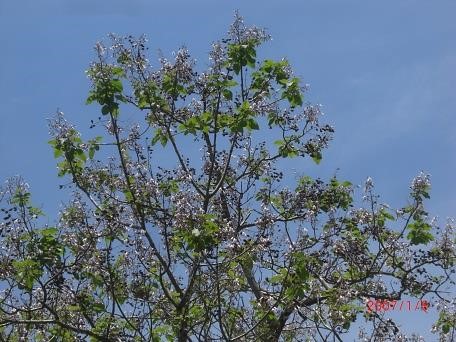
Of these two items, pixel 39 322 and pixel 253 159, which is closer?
pixel 39 322

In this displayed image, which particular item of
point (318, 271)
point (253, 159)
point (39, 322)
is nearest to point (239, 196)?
point (253, 159)

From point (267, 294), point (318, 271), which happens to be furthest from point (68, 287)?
point (318, 271)

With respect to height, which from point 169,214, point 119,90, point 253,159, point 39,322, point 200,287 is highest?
point 253,159

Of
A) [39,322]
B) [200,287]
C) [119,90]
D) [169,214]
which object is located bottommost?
[39,322]

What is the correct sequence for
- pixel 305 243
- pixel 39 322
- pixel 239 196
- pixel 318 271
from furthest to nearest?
1. pixel 239 196
2. pixel 318 271
3. pixel 305 243
4. pixel 39 322

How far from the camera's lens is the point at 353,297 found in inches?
498

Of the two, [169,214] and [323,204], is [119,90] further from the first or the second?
[323,204]

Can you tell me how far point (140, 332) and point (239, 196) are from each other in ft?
13.2

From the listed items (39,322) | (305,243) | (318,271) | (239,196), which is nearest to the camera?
(39,322)

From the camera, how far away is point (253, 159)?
50.1 ft

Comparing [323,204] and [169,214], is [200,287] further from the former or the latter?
[323,204]

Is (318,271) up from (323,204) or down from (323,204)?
down

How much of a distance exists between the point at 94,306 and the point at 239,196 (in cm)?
387

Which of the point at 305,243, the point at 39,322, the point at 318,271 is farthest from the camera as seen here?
the point at 318,271
